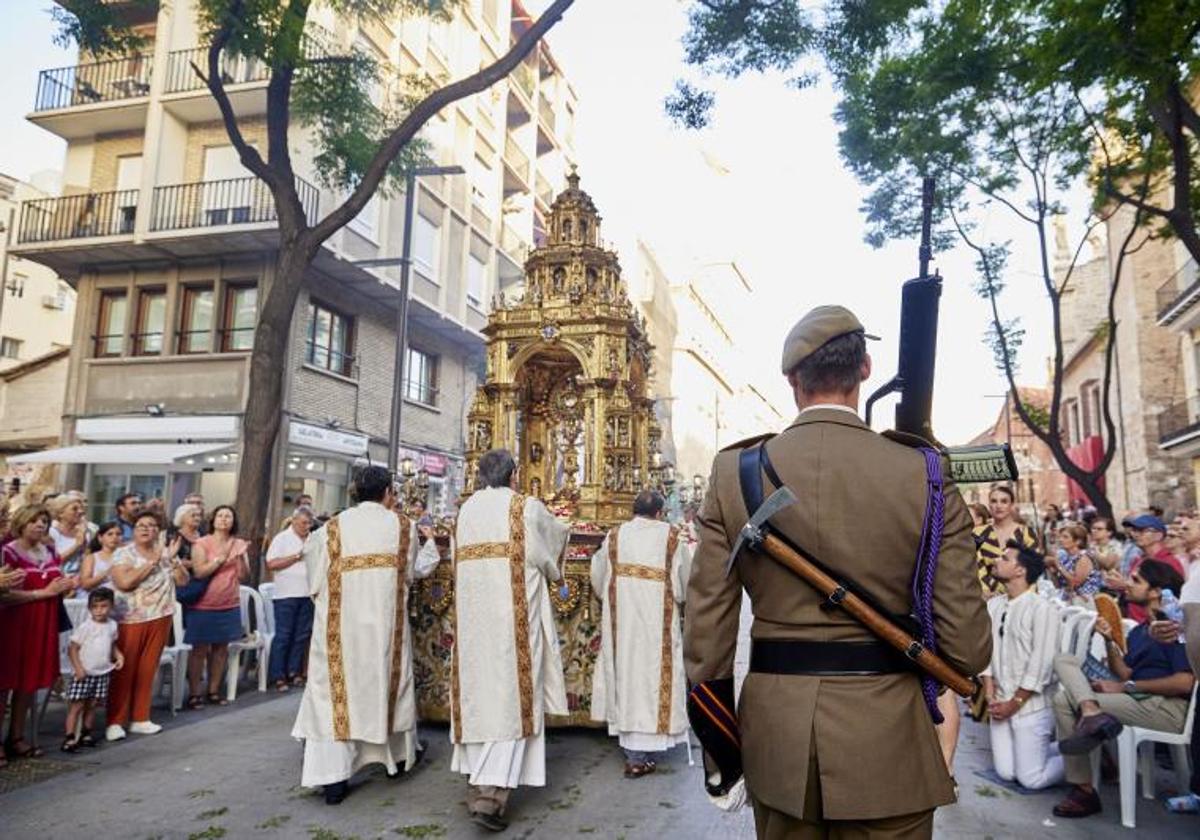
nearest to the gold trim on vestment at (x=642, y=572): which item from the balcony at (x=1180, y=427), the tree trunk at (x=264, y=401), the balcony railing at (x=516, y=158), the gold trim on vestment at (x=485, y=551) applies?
the gold trim on vestment at (x=485, y=551)

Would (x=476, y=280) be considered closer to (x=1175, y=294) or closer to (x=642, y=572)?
(x=1175, y=294)

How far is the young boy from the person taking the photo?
6.02 m

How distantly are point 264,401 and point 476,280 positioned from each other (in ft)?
52.6

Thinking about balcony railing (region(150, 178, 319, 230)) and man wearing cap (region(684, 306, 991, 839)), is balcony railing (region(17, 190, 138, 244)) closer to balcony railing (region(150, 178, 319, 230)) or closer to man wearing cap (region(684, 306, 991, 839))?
balcony railing (region(150, 178, 319, 230))

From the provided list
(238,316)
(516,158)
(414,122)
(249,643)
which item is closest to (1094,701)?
(249,643)

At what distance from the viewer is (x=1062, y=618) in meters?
6.19

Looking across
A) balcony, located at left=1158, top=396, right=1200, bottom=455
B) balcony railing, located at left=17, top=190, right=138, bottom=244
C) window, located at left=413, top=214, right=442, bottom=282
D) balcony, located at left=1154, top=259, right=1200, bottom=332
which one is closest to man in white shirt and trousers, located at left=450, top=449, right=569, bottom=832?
balcony railing, located at left=17, top=190, right=138, bottom=244

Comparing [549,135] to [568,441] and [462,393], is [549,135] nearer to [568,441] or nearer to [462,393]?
[462,393]

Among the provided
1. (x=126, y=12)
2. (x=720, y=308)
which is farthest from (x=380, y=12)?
(x=720, y=308)

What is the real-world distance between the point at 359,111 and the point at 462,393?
44.6 feet

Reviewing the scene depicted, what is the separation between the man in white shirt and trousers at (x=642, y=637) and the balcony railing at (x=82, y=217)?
16736 mm

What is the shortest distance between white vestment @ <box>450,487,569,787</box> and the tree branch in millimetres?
5807

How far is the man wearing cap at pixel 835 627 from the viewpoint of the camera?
2.06m

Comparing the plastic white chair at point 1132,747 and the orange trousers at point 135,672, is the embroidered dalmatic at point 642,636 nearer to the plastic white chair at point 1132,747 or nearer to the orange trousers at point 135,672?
the plastic white chair at point 1132,747
